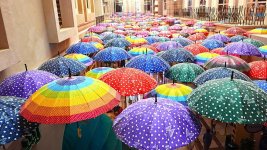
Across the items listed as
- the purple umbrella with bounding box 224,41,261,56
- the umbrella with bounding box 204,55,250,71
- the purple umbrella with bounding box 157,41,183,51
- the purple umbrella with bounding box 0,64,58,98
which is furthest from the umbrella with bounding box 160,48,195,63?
the purple umbrella with bounding box 0,64,58,98

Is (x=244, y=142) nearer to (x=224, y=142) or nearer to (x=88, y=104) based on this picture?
(x=224, y=142)

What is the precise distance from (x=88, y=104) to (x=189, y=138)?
4.02ft

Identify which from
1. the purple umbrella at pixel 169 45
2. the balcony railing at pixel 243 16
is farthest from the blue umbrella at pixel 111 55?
the balcony railing at pixel 243 16

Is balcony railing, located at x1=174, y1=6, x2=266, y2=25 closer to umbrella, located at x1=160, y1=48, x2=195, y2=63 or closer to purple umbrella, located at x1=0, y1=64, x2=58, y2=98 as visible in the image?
umbrella, located at x1=160, y1=48, x2=195, y2=63

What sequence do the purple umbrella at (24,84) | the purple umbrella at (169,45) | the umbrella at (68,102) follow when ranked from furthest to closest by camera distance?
1. the purple umbrella at (169,45)
2. the purple umbrella at (24,84)
3. the umbrella at (68,102)

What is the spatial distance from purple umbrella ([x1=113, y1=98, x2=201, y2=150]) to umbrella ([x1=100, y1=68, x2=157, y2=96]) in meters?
1.02

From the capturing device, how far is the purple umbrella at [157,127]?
258 cm

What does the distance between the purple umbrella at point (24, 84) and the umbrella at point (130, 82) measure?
1069 millimetres

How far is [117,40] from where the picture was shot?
9.20 metres

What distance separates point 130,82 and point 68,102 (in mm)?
1432

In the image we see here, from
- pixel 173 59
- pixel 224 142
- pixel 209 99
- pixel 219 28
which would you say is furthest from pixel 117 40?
pixel 219 28

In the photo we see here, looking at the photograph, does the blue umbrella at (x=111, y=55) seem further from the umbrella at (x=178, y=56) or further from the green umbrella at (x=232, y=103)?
the green umbrella at (x=232, y=103)

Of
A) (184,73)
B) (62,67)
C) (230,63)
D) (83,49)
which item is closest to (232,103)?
(184,73)

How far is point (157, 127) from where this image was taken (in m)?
2.62
